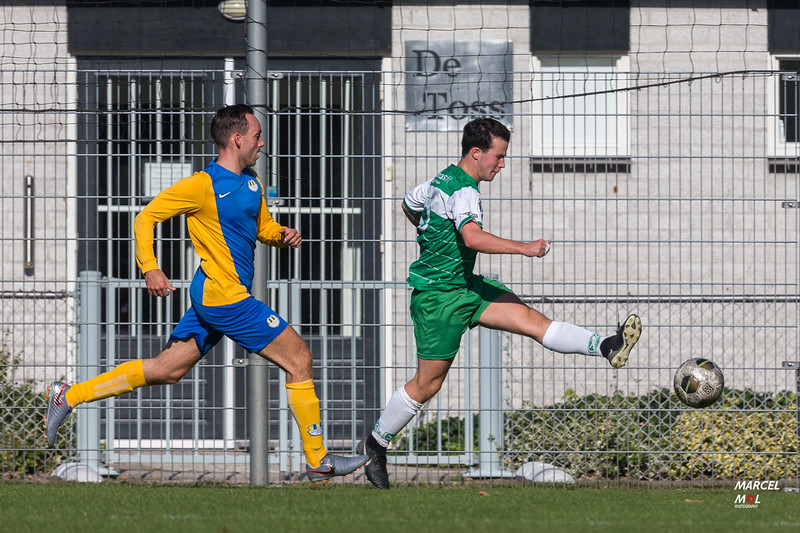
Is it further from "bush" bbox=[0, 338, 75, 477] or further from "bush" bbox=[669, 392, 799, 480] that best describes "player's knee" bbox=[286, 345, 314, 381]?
"bush" bbox=[669, 392, 799, 480]

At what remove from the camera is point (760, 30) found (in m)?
9.98

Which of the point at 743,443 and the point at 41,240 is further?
the point at 41,240

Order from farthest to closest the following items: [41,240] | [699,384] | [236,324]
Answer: [41,240] < [699,384] < [236,324]

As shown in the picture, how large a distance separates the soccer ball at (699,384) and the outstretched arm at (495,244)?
133 cm

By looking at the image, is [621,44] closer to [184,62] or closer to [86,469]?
[184,62]

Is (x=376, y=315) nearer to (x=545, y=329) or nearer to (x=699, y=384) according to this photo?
(x=545, y=329)

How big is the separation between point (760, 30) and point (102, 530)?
7984 mm

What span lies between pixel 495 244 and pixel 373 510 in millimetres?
1478

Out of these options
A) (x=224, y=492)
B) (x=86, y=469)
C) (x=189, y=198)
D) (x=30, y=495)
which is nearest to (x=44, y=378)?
(x=86, y=469)

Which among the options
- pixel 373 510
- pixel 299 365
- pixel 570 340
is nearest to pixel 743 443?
pixel 570 340

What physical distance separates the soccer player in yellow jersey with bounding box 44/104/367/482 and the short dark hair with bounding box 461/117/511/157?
1.12m

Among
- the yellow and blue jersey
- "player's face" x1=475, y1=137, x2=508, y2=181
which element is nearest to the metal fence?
"player's face" x1=475, y1=137, x2=508, y2=181

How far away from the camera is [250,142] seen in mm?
5691

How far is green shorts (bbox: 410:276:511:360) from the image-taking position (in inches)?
229
